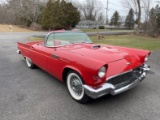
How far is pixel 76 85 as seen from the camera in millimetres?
3064

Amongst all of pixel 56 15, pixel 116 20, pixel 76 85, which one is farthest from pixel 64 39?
pixel 116 20

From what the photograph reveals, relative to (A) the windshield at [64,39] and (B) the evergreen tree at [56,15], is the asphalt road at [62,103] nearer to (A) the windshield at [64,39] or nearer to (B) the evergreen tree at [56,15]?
(A) the windshield at [64,39]

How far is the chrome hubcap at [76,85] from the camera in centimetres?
300

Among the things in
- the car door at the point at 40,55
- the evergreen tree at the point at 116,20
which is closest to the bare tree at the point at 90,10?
the evergreen tree at the point at 116,20

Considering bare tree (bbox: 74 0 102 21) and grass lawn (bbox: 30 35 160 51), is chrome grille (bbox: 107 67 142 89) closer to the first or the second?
grass lawn (bbox: 30 35 160 51)

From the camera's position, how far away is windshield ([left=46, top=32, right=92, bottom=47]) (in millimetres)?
4004

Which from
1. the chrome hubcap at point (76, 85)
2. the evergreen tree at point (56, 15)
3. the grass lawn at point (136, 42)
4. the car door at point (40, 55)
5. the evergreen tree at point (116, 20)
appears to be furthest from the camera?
the evergreen tree at point (116, 20)

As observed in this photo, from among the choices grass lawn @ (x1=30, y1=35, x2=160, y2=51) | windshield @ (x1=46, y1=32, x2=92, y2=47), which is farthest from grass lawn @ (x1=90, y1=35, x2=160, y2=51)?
windshield @ (x1=46, y1=32, x2=92, y2=47)

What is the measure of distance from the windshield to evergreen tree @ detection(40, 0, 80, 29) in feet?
80.1

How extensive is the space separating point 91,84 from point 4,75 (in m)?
3.24

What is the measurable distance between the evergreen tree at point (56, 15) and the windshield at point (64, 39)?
80.1ft

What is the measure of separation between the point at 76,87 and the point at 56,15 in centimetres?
2643

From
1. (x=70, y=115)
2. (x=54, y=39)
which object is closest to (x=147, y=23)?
(x=54, y=39)

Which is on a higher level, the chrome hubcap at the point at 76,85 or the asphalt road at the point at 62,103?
the chrome hubcap at the point at 76,85
